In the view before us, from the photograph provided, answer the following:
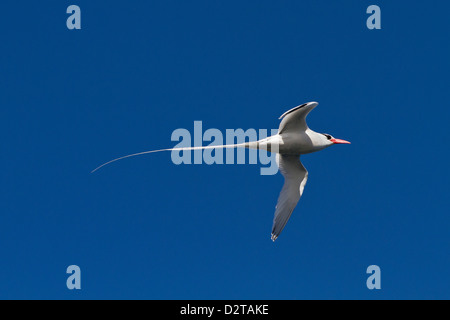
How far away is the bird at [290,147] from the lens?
18.6m

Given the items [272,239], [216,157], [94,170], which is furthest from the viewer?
[272,239]

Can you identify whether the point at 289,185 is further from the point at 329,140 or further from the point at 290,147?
the point at 329,140

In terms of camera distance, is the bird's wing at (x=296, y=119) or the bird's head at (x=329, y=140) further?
the bird's head at (x=329, y=140)

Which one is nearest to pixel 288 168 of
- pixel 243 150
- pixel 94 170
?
pixel 243 150

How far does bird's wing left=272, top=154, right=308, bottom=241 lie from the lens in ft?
66.5

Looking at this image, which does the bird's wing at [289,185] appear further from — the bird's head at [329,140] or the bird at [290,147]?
the bird's head at [329,140]

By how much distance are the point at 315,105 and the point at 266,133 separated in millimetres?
2133

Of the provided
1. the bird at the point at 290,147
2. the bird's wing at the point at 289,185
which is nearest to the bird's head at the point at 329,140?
the bird at the point at 290,147

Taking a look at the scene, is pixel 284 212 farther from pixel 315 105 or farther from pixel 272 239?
pixel 315 105

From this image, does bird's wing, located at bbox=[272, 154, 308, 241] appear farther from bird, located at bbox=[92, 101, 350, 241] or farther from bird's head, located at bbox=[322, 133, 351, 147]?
bird's head, located at bbox=[322, 133, 351, 147]

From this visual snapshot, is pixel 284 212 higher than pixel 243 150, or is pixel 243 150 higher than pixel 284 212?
pixel 243 150

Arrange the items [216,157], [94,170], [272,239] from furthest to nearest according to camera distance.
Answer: [272,239], [216,157], [94,170]

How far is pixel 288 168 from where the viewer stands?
20891 millimetres

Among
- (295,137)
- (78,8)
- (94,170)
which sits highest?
(78,8)
